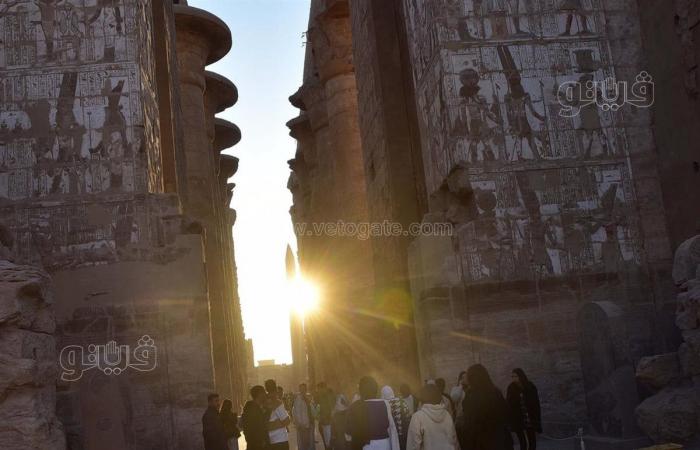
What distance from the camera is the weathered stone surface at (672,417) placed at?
638 centimetres

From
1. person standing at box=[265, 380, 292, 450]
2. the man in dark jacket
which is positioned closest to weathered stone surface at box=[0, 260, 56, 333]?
the man in dark jacket

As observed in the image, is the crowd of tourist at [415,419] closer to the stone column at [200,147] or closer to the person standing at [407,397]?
the person standing at [407,397]

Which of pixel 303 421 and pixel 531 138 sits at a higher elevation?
pixel 531 138

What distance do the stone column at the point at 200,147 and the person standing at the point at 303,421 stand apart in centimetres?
843

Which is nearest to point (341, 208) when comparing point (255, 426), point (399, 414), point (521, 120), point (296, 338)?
point (521, 120)

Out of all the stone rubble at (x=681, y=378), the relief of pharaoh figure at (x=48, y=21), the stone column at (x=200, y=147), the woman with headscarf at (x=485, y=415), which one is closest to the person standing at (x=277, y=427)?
the woman with headscarf at (x=485, y=415)

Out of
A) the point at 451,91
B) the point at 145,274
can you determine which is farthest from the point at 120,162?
the point at 451,91

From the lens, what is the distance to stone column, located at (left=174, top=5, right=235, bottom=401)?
772 inches

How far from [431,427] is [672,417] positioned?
8.35 feet

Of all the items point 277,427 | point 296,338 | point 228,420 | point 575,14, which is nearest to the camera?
point 277,427

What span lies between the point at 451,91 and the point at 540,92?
112 centimetres

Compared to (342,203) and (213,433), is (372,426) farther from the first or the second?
(342,203)

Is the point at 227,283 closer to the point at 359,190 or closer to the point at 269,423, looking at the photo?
the point at 359,190

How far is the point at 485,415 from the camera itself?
18.2 ft
